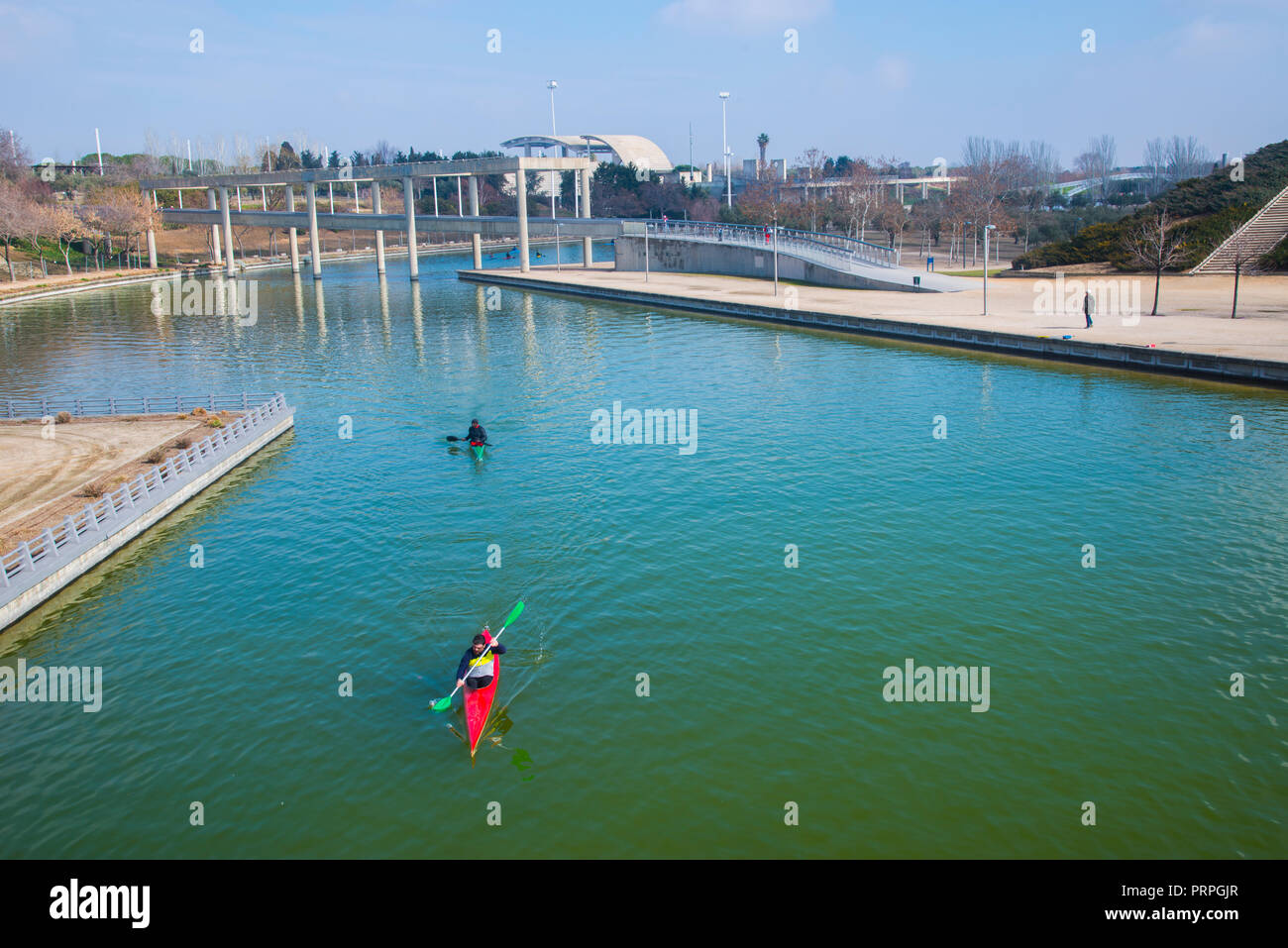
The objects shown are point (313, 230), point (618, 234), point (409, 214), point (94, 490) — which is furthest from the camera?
point (313, 230)

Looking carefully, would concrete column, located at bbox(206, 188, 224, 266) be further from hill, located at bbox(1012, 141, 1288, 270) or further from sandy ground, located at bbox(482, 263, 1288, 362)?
hill, located at bbox(1012, 141, 1288, 270)

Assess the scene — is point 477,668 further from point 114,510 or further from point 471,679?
point 114,510

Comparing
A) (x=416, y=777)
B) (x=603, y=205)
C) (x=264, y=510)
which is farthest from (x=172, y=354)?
(x=603, y=205)

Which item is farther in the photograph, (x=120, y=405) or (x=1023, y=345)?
(x=1023, y=345)

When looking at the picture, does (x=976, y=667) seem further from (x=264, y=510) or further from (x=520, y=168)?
(x=520, y=168)

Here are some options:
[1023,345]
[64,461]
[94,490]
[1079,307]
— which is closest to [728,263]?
[1079,307]

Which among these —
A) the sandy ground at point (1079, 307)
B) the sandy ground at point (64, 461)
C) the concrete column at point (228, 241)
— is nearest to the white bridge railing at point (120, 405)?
the sandy ground at point (64, 461)

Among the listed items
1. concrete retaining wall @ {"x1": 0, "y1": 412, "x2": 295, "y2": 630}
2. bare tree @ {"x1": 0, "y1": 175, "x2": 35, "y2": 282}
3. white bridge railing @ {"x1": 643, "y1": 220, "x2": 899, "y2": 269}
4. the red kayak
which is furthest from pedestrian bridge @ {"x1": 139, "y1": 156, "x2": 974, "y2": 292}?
the red kayak
